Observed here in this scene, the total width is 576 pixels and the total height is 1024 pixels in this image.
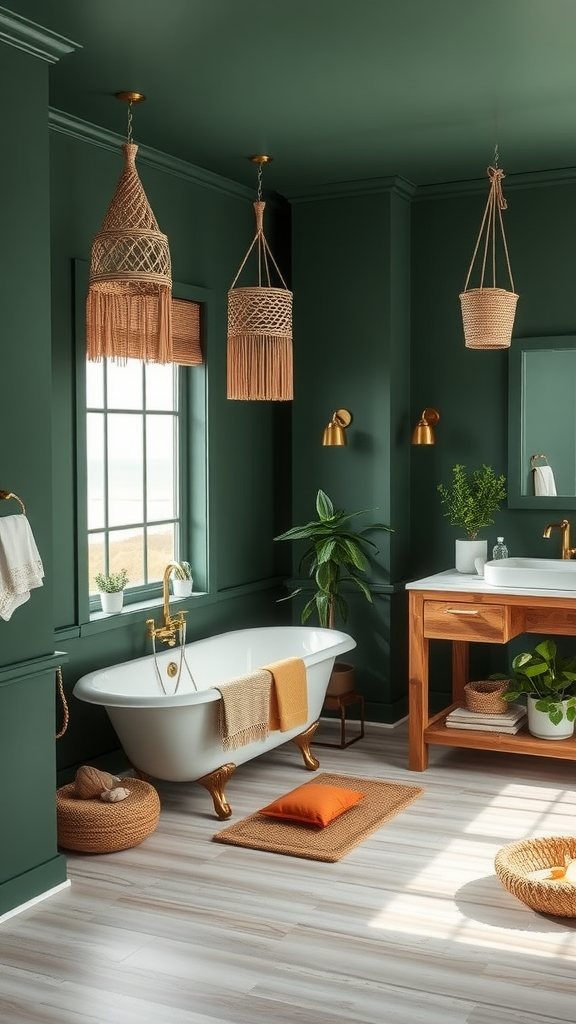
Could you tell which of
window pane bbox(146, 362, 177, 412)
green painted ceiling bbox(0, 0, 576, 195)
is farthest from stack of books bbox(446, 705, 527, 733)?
green painted ceiling bbox(0, 0, 576, 195)

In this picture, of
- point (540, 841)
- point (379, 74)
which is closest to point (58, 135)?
point (379, 74)

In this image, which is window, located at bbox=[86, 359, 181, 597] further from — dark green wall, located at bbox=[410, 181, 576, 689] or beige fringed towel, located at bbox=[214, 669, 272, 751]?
dark green wall, located at bbox=[410, 181, 576, 689]

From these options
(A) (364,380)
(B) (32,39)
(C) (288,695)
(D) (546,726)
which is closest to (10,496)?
(B) (32,39)

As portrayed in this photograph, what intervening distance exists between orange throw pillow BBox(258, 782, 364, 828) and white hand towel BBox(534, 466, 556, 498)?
1.92 metres

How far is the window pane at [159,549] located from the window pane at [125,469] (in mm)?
153

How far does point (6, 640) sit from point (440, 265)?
3.36 metres

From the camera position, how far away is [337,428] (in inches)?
216

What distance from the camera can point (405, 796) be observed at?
4430 millimetres

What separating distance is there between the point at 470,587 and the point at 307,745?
102 cm

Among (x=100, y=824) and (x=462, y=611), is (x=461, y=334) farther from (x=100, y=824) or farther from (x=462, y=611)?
(x=100, y=824)

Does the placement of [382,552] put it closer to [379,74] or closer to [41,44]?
[379,74]

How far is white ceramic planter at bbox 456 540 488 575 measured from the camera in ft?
17.2

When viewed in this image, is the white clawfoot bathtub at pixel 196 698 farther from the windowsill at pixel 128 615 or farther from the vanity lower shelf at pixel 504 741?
the vanity lower shelf at pixel 504 741

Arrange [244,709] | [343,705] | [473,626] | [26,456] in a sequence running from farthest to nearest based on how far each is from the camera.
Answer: [343,705]
[473,626]
[244,709]
[26,456]
